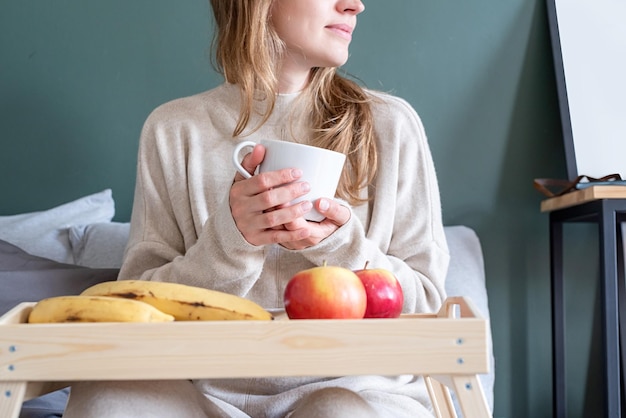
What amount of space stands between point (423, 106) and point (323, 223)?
103 centimetres

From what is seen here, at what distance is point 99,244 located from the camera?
5.64 ft

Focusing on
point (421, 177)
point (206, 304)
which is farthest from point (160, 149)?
point (206, 304)

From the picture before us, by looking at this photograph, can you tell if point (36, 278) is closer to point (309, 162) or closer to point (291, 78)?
point (291, 78)

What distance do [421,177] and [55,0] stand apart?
1173mm

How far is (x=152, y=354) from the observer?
28.7 inches

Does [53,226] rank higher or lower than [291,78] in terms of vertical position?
lower

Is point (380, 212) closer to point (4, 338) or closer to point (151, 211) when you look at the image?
point (151, 211)

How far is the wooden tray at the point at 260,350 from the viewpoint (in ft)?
2.37

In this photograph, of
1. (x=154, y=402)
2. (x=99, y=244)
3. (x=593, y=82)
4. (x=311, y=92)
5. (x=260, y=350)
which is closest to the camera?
(x=260, y=350)

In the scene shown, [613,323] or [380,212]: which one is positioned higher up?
[380,212]

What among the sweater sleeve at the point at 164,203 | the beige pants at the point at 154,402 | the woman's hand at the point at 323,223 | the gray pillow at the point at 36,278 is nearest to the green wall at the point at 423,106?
the gray pillow at the point at 36,278

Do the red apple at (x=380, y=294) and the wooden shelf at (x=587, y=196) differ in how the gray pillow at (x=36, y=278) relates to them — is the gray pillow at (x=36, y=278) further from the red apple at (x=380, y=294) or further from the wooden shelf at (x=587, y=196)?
the wooden shelf at (x=587, y=196)

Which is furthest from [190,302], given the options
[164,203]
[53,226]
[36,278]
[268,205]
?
[53,226]

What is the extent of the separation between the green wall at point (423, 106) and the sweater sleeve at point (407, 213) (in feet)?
1.89
